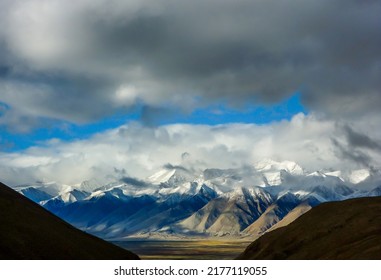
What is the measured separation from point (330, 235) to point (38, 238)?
285 feet

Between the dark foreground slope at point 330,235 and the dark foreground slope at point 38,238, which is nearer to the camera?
the dark foreground slope at point 330,235

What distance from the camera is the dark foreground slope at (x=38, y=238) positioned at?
124 metres

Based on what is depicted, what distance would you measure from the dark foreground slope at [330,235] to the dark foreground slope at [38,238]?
54.9m

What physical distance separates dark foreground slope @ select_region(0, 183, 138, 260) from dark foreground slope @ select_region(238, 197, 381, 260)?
5486cm

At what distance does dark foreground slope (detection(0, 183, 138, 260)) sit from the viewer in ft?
405

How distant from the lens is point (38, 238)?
135 metres

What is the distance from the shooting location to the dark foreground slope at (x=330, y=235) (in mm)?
110438

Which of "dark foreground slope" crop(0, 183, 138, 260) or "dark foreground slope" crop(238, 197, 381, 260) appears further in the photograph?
"dark foreground slope" crop(0, 183, 138, 260)

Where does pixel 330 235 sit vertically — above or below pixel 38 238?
below

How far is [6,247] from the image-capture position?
118562mm
